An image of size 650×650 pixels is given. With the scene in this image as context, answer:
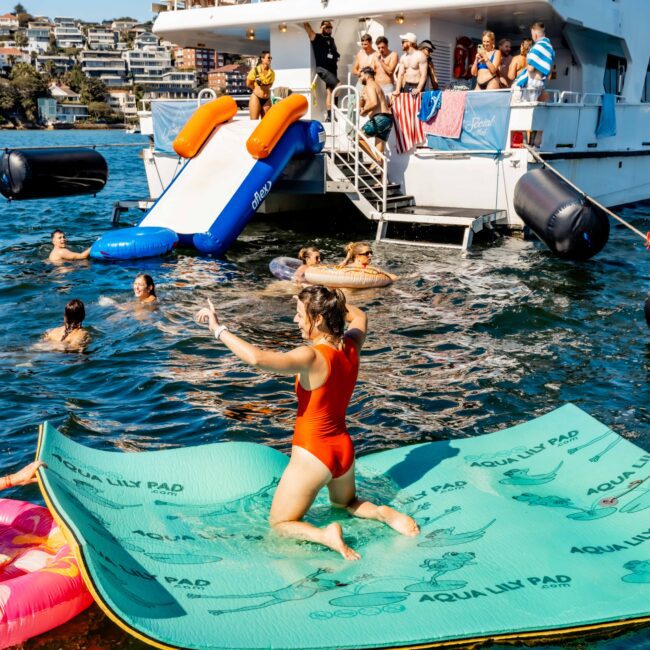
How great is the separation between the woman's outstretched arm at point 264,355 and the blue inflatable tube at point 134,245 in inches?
356

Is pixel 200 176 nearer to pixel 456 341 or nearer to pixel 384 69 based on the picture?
pixel 384 69

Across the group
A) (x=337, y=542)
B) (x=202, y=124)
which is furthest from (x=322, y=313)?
(x=202, y=124)

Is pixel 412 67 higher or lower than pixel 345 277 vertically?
higher

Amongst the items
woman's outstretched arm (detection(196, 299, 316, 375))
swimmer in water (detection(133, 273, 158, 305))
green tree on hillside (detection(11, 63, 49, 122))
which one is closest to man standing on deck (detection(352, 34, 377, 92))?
swimmer in water (detection(133, 273, 158, 305))

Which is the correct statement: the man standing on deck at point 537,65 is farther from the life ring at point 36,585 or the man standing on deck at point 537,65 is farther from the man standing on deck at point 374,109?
the life ring at point 36,585

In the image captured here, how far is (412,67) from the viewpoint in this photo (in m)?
15.5

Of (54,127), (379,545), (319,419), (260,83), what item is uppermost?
(260,83)

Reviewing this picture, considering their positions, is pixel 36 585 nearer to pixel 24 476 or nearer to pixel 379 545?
pixel 24 476

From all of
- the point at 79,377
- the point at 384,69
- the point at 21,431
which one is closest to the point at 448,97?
the point at 384,69

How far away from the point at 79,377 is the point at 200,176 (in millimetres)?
7042

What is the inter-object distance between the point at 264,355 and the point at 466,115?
11.3 m

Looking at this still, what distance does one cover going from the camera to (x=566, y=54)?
18.9 metres

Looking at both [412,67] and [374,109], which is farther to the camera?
[412,67]

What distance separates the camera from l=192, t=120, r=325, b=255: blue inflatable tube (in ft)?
45.0
